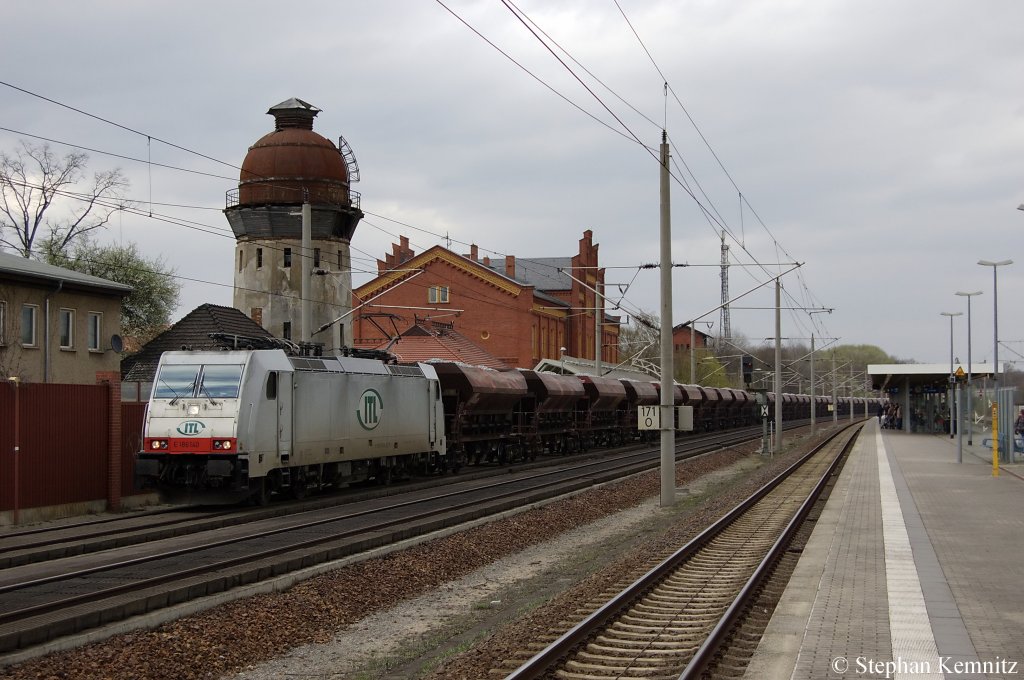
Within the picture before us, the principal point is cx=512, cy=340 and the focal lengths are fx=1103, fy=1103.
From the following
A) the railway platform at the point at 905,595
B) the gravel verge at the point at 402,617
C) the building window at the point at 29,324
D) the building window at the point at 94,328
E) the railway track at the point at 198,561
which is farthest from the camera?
the building window at the point at 94,328

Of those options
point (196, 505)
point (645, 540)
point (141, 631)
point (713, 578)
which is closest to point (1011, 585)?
point (713, 578)

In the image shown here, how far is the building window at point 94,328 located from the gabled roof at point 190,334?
254cm

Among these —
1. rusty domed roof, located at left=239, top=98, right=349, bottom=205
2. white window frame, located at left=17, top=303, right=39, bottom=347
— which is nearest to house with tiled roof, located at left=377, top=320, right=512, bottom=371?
rusty domed roof, located at left=239, top=98, right=349, bottom=205

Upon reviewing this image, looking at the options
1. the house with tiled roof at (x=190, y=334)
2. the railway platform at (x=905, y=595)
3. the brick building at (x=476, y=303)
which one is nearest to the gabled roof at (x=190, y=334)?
the house with tiled roof at (x=190, y=334)

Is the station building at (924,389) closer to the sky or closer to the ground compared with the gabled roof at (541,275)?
closer to the ground

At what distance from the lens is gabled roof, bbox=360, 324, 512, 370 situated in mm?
60781

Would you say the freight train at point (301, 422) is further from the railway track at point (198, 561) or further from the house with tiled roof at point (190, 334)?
the house with tiled roof at point (190, 334)

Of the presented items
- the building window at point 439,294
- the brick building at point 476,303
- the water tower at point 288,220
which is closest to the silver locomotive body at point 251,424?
the water tower at point 288,220

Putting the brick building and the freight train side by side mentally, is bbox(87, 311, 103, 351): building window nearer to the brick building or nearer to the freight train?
the freight train

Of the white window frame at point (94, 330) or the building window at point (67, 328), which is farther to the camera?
the white window frame at point (94, 330)

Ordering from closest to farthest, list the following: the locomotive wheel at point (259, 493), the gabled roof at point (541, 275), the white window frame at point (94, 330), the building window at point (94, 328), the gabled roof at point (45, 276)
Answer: the locomotive wheel at point (259, 493)
the gabled roof at point (45, 276)
the white window frame at point (94, 330)
the building window at point (94, 328)
the gabled roof at point (541, 275)

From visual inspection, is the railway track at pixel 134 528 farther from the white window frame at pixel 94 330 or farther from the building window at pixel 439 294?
the building window at pixel 439 294

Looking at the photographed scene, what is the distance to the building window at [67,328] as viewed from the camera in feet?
119

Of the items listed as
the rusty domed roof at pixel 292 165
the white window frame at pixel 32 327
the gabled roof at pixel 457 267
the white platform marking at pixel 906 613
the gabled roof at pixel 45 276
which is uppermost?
the rusty domed roof at pixel 292 165
